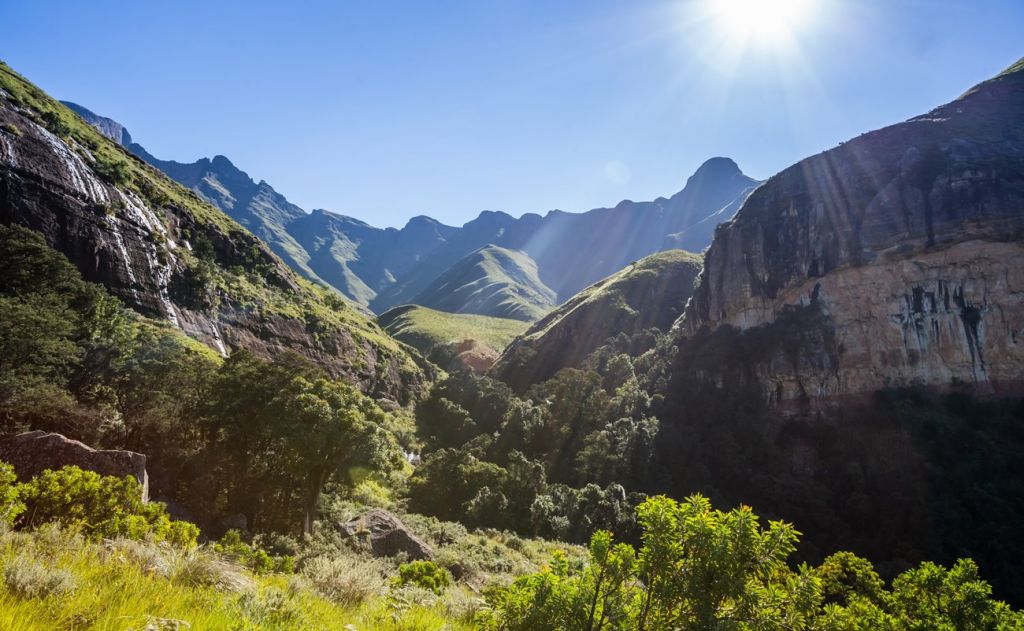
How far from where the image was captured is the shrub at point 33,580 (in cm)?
488

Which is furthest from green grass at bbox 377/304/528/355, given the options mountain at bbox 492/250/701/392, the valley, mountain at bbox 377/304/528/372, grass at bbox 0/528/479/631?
grass at bbox 0/528/479/631

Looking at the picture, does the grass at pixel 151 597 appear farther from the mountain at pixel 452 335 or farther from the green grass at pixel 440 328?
the green grass at pixel 440 328

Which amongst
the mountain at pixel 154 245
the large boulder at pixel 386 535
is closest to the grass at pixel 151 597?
the large boulder at pixel 386 535

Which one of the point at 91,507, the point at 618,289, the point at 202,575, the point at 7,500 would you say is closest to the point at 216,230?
the point at 91,507

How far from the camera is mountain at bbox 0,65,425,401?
48969 mm

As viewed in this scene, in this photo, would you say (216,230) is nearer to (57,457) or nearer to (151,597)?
(57,457)

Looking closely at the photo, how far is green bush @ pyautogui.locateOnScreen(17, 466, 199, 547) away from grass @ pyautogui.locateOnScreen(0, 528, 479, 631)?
1642 millimetres

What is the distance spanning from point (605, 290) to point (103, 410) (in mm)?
116388

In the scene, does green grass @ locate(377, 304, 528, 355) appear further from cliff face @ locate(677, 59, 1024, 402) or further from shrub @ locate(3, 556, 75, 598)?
shrub @ locate(3, 556, 75, 598)

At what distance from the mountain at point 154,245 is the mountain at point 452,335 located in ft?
127

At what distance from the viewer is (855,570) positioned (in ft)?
54.3

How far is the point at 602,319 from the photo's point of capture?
119 m

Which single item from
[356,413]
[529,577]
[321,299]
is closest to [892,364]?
[356,413]

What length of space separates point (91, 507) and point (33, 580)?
7.49m
